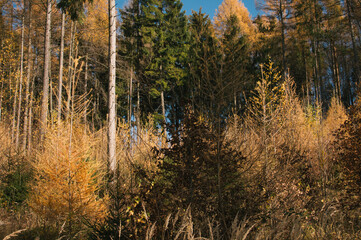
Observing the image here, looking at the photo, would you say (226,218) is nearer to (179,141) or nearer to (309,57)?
(179,141)

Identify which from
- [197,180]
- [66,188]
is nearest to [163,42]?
[66,188]

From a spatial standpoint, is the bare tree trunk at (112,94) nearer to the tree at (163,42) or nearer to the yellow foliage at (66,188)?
the yellow foliage at (66,188)

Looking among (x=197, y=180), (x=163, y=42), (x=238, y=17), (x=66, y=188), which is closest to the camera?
(x=197, y=180)

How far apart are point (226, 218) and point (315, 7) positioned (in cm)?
1904

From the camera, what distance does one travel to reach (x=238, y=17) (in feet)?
70.5

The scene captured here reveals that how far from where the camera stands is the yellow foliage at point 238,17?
21547mm

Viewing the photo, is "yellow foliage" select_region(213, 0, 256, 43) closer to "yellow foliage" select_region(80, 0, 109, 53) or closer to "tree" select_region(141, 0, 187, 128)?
"tree" select_region(141, 0, 187, 128)

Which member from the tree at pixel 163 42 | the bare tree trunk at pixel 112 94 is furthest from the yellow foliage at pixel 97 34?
the bare tree trunk at pixel 112 94

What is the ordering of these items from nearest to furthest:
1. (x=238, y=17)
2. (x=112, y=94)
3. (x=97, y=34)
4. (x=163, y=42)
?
(x=112, y=94), (x=97, y=34), (x=163, y=42), (x=238, y=17)

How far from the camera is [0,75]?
12547 mm

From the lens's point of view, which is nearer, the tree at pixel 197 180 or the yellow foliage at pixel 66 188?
the tree at pixel 197 180

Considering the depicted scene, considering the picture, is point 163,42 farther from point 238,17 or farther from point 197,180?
point 197,180

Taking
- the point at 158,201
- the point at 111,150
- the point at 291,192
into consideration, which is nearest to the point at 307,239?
the point at 291,192

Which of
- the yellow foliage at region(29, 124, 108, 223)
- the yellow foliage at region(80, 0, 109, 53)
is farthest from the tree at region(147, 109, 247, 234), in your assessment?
the yellow foliage at region(80, 0, 109, 53)
